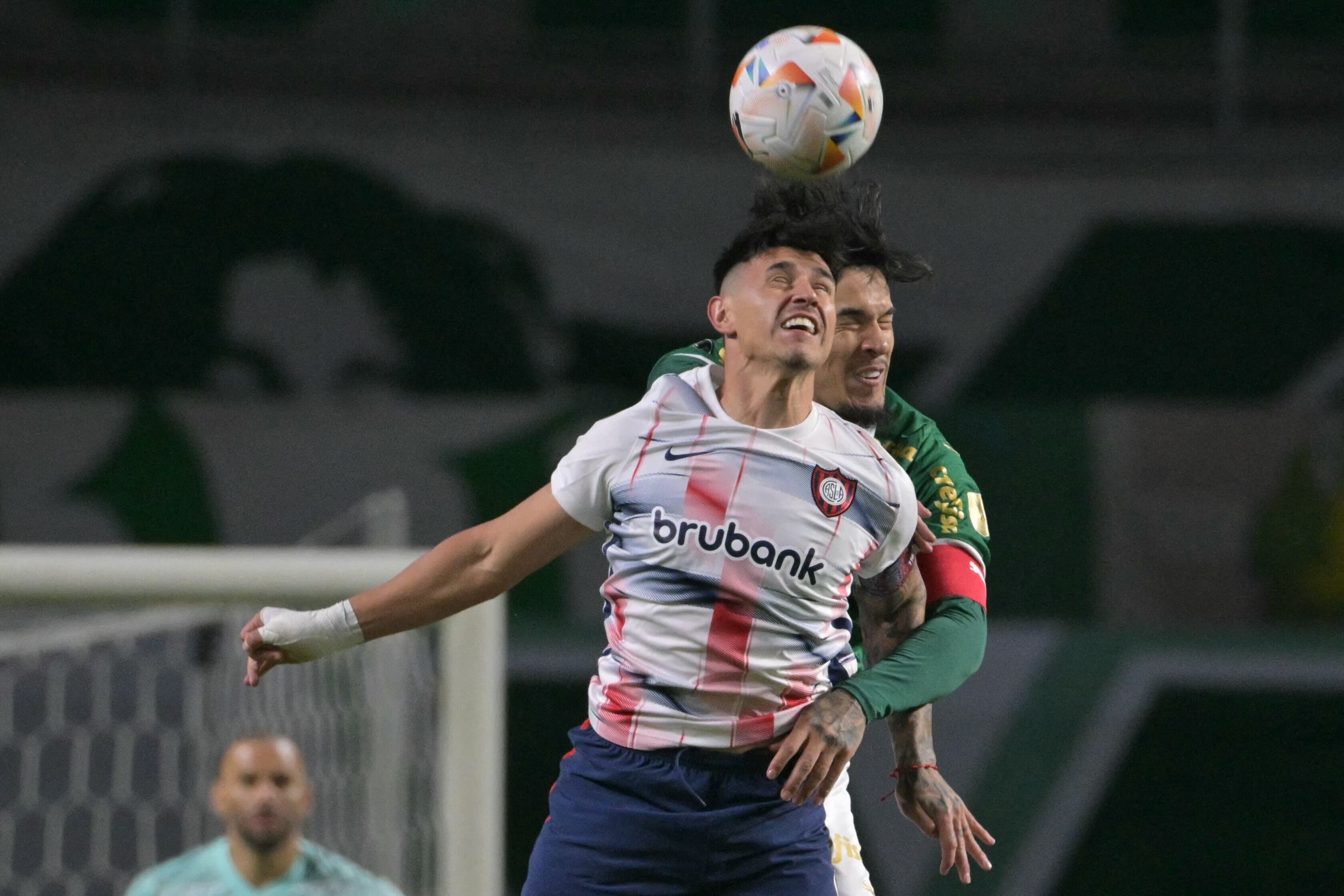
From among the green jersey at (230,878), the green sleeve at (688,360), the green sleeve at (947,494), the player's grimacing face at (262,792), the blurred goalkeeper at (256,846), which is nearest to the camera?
the green sleeve at (688,360)

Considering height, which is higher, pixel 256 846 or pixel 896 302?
pixel 896 302

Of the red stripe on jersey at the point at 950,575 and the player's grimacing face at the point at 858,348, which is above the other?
the player's grimacing face at the point at 858,348

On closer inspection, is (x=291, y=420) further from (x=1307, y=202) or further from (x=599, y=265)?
(x=1307, y=202)

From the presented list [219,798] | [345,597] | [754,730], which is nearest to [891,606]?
[754,730]

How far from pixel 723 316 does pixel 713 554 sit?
45 cm

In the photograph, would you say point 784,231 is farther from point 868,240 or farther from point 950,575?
point 950,575

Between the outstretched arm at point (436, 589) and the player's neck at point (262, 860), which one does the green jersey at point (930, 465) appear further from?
the player's neck at point (262, 860)

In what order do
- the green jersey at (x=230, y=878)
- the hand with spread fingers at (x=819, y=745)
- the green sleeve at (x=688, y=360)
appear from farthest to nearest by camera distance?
the green jersey at (x=230, y=878)
the green sleeve at (x=688, y=360)
the hand with spread fingers at (x=819, y=745)

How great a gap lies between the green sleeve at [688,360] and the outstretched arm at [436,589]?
417mm

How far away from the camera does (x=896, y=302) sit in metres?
11.7

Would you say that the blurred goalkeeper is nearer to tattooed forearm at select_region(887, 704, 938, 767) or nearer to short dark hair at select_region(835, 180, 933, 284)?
tattooed forearm at select_region(887, 704, 938, 767)

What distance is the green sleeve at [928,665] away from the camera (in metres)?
2.93

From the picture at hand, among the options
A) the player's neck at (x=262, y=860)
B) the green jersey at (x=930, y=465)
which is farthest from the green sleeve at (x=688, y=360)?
the player's neck at (x=262, y=860)

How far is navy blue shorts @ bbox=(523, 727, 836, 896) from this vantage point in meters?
2.89
